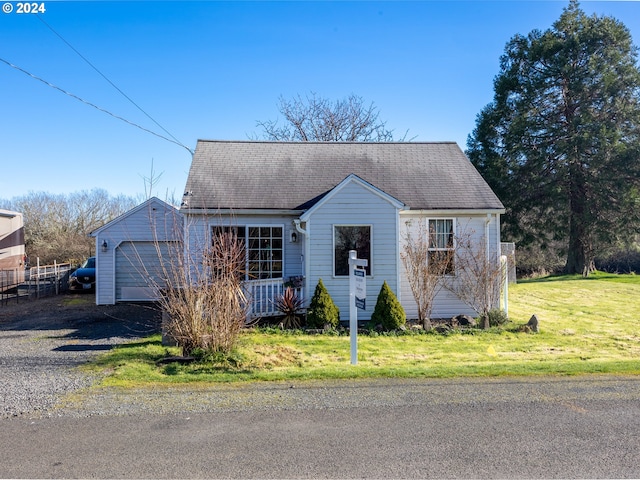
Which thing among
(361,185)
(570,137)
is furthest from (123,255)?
(570,137)

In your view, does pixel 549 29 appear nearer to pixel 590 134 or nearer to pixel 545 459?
pixel 590 134

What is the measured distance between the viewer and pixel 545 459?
414 cm

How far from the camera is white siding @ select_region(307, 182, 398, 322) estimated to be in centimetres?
1238

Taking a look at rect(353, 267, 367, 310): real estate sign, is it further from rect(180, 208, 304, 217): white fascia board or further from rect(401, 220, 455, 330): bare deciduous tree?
rect(180, 208, 304, 217): white fascia board

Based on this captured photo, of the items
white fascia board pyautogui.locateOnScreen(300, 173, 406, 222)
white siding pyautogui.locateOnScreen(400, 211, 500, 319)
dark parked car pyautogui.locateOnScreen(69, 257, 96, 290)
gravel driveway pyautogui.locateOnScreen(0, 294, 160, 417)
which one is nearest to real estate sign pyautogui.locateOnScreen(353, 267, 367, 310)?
gravel driveway pyautogui.locateOnScreen(0, 294, 160, 417)

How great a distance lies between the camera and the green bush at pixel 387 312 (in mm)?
11508

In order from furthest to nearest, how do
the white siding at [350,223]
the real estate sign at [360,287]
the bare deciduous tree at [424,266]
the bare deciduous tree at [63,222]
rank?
the bare deciduous tree at [63,222] < the white siding at [350,223] < the bare deciduous tree at [424,266] < the real estate sign at [360,287]

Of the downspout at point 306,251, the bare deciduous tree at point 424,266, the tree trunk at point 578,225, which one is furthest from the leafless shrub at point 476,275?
the tree trunk at point 578,225

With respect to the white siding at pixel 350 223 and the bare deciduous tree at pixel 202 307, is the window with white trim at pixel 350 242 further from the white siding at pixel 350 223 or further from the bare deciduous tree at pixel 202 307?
the bare deciduous tree at pixel 202 307

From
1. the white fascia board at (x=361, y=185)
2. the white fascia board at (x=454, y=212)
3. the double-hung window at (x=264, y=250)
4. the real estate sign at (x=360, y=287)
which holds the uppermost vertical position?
the white fascia board at (x=361, y=185)

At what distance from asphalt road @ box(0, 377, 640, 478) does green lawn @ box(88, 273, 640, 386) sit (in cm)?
88

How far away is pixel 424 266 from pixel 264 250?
4.51 m

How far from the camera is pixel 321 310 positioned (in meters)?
11.6

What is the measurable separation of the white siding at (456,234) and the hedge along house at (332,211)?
3cm
